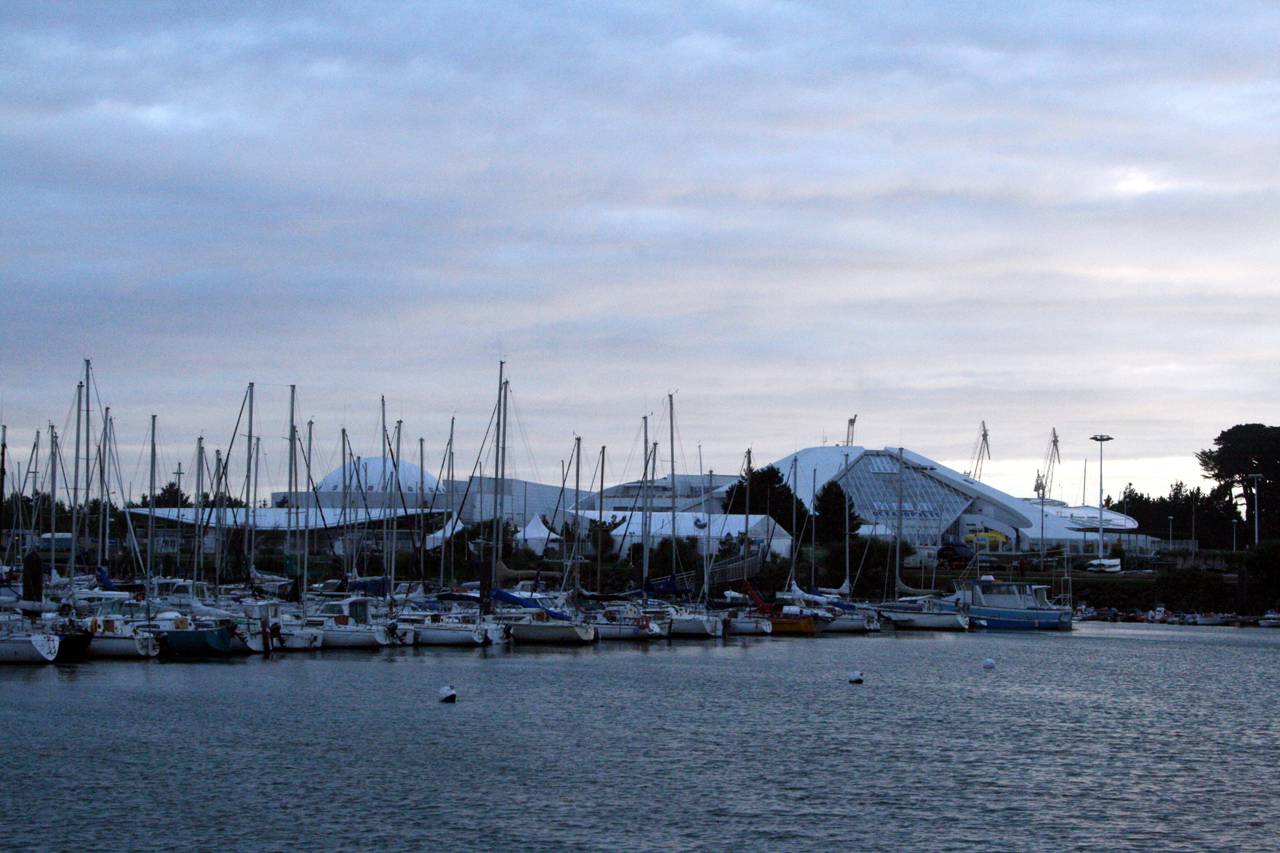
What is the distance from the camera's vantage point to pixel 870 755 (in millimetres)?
33719

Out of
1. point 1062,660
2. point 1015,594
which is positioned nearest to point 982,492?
point 1015,594

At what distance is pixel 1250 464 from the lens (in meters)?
158

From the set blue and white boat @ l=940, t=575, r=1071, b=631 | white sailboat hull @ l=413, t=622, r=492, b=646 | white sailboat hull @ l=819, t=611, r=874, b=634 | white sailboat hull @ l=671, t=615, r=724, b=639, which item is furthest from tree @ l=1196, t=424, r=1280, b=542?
white sailboat hull @ l=413, t=622, r=492, b=646

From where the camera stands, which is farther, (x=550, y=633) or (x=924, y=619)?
(x=924, y=619)

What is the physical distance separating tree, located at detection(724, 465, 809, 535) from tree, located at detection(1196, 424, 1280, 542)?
52131mm

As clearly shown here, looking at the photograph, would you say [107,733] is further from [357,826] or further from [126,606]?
[126,606]

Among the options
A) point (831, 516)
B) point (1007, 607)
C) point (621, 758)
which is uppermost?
point (831, 516)

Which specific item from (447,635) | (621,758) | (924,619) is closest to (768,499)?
(924,619)

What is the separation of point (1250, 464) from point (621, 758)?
140390 mm

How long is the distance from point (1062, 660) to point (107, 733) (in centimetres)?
4284

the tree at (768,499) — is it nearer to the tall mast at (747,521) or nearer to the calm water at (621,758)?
the tall mast at (747,521)

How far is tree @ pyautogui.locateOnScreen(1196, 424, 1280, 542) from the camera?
154 meters

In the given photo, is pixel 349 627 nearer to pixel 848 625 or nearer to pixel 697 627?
pixel 697 627

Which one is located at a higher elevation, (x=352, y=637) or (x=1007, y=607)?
(x=1007, y=607)
